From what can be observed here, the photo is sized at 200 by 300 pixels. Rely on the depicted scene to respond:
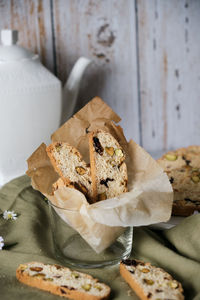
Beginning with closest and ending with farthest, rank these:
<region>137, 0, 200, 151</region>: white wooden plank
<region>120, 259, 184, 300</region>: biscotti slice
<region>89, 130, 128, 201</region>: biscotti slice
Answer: <region>120, 259, 184, 300</region>: biscotti slice
<region>89, 130, 128, 201</region>: biscotti slice
<region>137, 0, 200, 151</region>: white wooden plank

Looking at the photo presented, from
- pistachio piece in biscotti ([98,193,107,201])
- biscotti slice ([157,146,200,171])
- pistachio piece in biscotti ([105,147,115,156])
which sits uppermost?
pistachio piece in biscotti ([105,147,115,156])

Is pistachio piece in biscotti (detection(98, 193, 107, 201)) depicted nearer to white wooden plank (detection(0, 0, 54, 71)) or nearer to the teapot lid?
the teapot lid

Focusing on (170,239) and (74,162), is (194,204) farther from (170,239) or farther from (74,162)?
(74,162)


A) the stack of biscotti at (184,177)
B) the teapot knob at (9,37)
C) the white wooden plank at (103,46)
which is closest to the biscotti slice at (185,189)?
the stack of biscotti at (184,177)

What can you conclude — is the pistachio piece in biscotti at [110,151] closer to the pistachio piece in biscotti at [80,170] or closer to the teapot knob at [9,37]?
the pistachio piece in biscotti at [80,170]

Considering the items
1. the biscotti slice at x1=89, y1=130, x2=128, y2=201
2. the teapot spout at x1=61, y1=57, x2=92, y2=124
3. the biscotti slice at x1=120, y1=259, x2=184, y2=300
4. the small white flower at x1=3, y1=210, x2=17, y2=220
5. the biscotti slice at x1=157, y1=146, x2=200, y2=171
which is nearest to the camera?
the biscotti slice at x1=120, y1=259, x2=184, y2=300

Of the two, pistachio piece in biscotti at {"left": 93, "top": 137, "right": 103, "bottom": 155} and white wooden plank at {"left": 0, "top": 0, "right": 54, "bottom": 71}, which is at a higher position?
white wooden plank at {"left": 0, "top": 0, "right": 54, "bottom": 71}

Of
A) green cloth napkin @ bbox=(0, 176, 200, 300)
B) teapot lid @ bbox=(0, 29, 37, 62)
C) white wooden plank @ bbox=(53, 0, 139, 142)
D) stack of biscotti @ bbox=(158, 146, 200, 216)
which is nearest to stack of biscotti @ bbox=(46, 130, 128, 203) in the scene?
green cloth napkin @ bbox=(0, 176, 200, 300)
